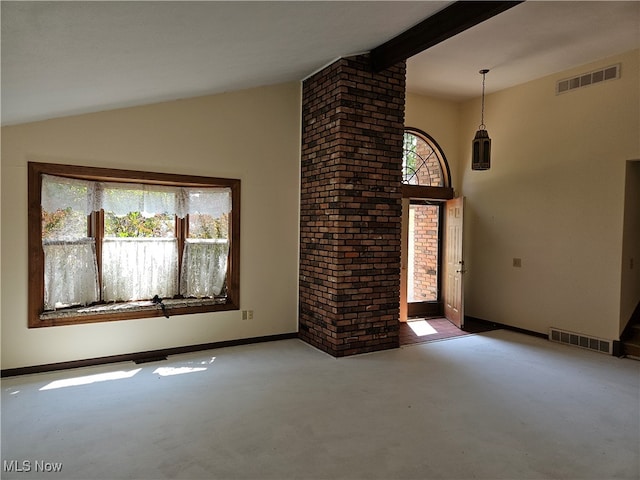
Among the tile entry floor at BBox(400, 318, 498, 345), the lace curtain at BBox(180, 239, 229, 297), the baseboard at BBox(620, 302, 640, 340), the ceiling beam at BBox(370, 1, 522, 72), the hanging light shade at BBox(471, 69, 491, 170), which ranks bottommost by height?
the tile entry floor at BBox(400, 318, 498, 345)

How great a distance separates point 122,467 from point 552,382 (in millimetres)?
3611

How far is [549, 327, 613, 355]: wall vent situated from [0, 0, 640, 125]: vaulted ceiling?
3330 mm

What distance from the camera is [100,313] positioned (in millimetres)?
4016

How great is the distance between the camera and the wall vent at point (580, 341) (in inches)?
185

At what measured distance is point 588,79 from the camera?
486cm

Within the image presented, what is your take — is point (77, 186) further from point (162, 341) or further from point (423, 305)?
point (423, 305)

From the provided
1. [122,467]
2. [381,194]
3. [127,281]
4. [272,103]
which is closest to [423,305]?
[381,194]

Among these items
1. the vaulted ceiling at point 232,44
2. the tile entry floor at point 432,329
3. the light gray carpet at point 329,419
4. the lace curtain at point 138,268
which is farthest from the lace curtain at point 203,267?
the tile entry floor at point 432,329

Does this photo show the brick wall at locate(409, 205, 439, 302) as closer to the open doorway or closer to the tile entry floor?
the open doorway

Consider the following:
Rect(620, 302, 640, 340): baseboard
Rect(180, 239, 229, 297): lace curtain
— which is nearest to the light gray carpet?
Rect(620, 302, 640, 340): baseboard

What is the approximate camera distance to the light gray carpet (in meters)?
2.38

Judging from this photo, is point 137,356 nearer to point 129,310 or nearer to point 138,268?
point 129,310

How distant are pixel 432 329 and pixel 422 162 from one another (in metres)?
2.65

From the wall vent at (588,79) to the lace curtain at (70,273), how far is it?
5881mm
